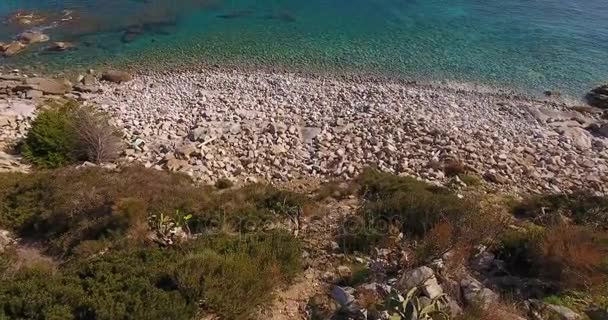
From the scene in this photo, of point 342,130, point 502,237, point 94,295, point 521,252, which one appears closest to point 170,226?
point 94,295

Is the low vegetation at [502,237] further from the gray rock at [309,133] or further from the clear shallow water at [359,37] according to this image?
the clear shallow water at [359,37]

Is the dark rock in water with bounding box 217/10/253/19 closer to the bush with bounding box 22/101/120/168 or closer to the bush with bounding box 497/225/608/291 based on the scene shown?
the bush with bounding box 22/101/120/168

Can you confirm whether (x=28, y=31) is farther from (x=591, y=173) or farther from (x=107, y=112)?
(x=591, y=173)

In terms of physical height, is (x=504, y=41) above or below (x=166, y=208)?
above

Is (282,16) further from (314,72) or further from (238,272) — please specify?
(238,272)

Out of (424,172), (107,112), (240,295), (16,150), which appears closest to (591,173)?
(424,172)

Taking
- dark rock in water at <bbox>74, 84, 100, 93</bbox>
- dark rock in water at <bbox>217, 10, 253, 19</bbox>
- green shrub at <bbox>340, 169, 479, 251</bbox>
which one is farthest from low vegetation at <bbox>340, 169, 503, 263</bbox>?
dark rock in water at <bbox>217, 10, 253, 19</bbox>

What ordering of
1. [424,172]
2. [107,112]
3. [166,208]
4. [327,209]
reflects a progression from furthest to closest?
[107,112]
[424,172]
[327,209]
[166,208]
